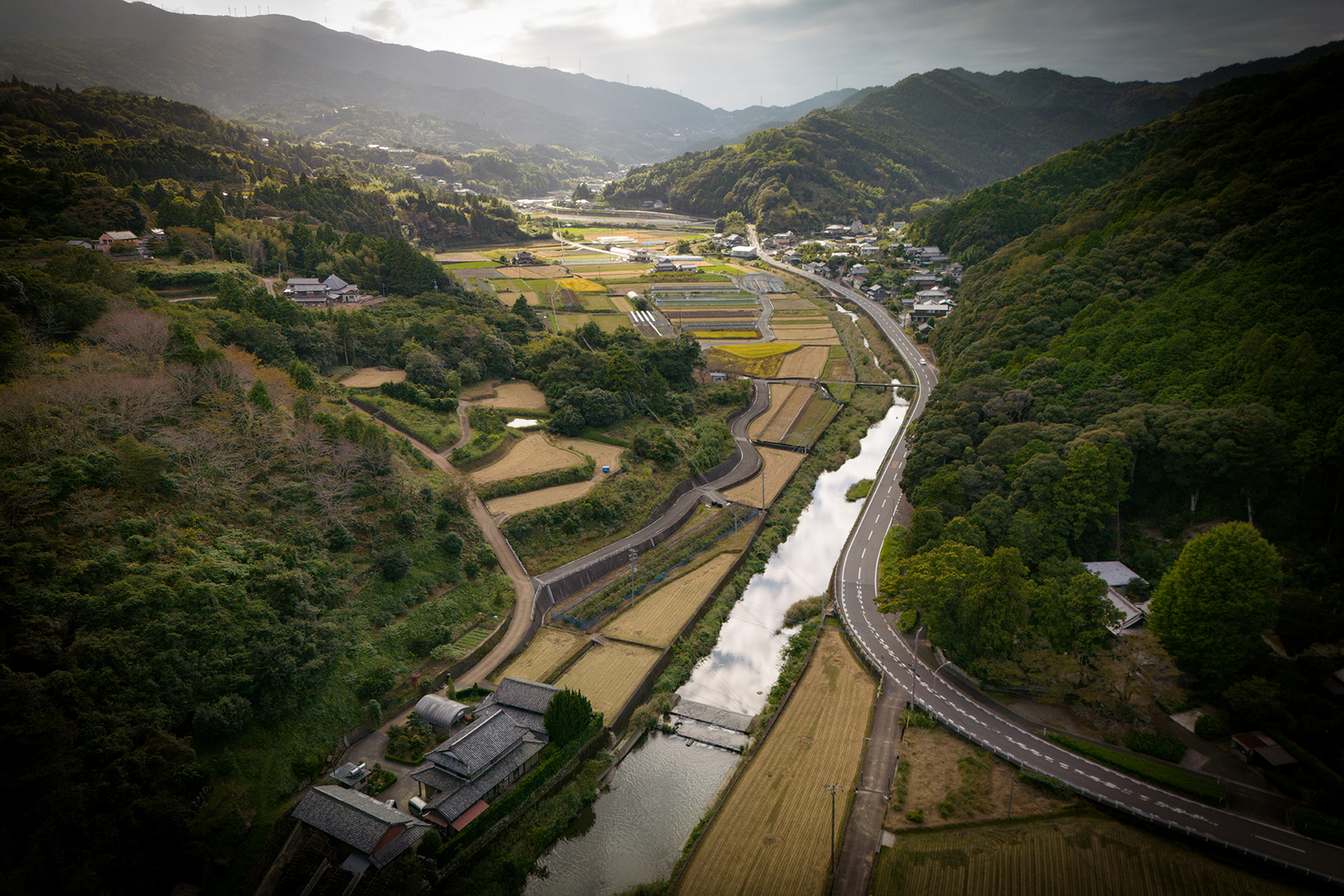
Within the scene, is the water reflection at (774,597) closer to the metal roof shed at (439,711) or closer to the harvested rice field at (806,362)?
the metal roof shed at (439,711)

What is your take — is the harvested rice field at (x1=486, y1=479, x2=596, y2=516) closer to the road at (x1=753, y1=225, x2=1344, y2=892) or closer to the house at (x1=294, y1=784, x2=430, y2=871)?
the road at (x1=753, y1=225, x2=1344, y2=892)

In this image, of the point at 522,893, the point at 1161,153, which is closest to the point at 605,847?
the point at 522,893

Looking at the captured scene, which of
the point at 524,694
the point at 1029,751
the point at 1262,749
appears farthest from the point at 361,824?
the point at 1262,749

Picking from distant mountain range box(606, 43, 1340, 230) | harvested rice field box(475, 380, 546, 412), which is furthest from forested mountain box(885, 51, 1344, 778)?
distant mountain range box(606, 43, 1340, 230)

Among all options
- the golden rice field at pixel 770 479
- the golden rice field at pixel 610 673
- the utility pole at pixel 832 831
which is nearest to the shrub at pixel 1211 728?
the utility pole at pixel 832 831

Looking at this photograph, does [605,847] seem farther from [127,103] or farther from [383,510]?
[127,103]
